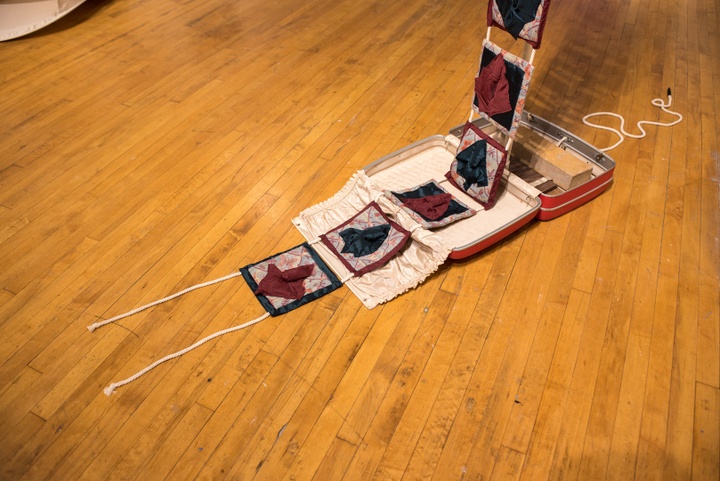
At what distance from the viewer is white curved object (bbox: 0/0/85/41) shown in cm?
421

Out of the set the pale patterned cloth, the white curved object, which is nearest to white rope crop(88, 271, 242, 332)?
the pale patterned cloth

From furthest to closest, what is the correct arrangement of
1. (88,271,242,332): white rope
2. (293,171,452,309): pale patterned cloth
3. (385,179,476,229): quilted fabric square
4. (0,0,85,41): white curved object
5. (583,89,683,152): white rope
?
1. (0,0,85,41): white curved object
2. (583,89,683,152): white rope
3. (385,179,476,229): quilted fabric square
4. (293,171,452,309): pale patterned cloth
5. (88,271,242,332): white rope

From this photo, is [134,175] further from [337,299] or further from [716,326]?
[716,326]

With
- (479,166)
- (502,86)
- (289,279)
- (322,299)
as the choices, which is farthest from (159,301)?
(502,86)

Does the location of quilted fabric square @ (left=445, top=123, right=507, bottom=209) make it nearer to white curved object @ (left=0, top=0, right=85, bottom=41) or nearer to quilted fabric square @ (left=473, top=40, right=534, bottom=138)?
quilted fabric square @ (left=473, top=40, right=534, bottom=138)

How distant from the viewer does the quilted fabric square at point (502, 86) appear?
8.03 ft

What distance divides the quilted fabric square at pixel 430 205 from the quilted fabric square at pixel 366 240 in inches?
4.2

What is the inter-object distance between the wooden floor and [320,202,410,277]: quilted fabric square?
170mm

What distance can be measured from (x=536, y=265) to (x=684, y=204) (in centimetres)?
99

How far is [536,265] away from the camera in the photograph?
98.9 inches

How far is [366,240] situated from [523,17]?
1.22 metres

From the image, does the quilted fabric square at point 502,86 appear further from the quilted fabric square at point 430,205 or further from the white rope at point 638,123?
the white rope at point 638,123

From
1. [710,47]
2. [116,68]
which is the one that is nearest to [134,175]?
[116,68]

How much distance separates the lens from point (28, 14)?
4363mm
